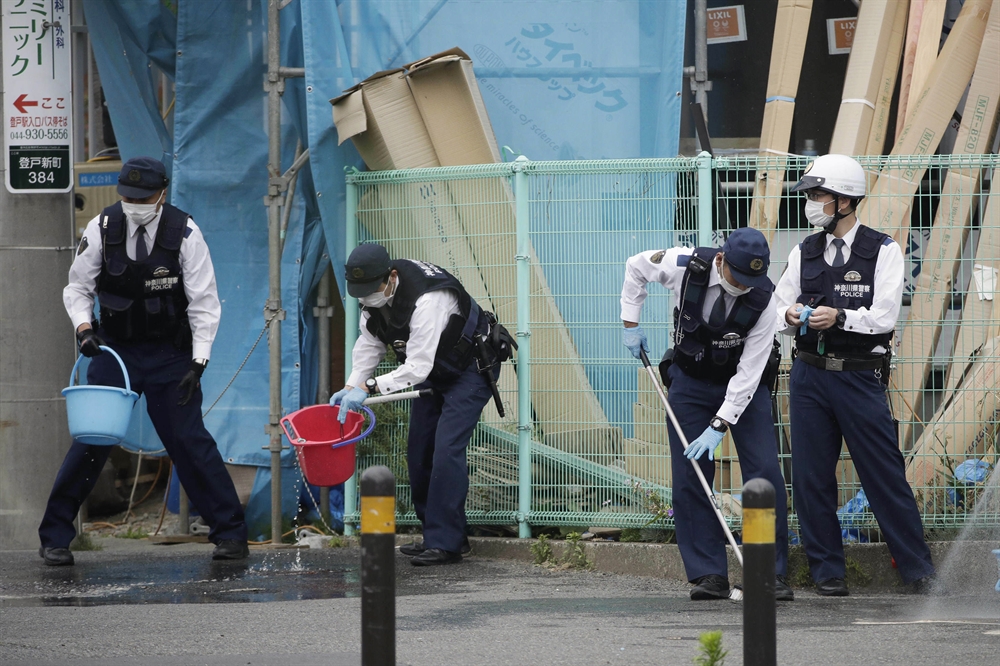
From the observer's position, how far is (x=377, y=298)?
22.7 feet

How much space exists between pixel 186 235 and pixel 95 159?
3133mm

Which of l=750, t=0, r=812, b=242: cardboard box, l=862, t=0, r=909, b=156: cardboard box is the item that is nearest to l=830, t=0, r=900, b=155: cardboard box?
l=862, t=0, r=909, b=156: cardboard box

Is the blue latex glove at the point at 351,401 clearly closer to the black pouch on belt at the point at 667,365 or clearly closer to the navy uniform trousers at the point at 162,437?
the navy uniform trousers at the point at 162,437

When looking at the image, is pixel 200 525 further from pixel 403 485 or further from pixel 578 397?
pixel 578 397

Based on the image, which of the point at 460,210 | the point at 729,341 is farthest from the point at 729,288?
the point at 460,210

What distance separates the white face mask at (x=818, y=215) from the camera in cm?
639

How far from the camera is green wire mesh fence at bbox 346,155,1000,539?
279 inches

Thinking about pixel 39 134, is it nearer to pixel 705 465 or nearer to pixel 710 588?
pixel 705 465

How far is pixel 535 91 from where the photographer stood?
26.9ft

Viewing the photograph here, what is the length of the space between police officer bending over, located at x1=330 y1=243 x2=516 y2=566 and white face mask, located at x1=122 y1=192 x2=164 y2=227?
1169 mm

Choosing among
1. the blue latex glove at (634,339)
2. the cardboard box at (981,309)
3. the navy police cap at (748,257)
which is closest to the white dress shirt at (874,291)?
the navy police cap at (748,257)

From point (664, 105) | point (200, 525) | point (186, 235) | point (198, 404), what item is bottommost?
point (200, 525)

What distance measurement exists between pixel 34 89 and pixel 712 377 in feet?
14.1

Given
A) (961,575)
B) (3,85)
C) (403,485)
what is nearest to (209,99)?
(3,85)
